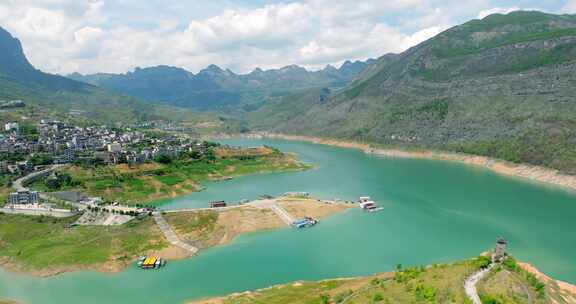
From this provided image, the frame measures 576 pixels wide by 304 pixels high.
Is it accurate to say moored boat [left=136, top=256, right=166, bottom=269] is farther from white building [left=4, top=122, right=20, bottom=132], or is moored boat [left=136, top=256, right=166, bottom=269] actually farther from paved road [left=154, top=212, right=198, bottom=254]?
white building [left=4, top=122, right=20, bottom=132]

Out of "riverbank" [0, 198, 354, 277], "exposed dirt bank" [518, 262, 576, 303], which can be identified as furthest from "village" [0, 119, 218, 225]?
"exposed dirt bank" [518, 262, 576, 303]

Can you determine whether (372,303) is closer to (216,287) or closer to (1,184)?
(216,287)

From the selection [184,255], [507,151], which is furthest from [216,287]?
[507,151]

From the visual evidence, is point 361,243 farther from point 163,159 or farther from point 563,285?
point 163,159

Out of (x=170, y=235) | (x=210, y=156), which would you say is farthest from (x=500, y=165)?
(x=170, y=235)

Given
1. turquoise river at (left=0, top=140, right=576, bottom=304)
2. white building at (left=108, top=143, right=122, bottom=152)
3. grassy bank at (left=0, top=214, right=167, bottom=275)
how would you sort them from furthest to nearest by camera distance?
white building at (left=108, top=143, right=122, bottom=152) < grassy bank at (left=0, top=214, right=167, bottom=275) < turquoise river at (left=0, top=140, right=576, bottom=304)

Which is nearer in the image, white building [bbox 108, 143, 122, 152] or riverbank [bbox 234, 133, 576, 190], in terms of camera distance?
riverbank [bbox 234, 133, 576, 190]

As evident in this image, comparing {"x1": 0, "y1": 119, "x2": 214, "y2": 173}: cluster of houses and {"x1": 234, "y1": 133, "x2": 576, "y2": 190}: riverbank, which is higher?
{"x1": 0, "y1": 119, "x2": 214, "y2": 173}: cluster of houses
